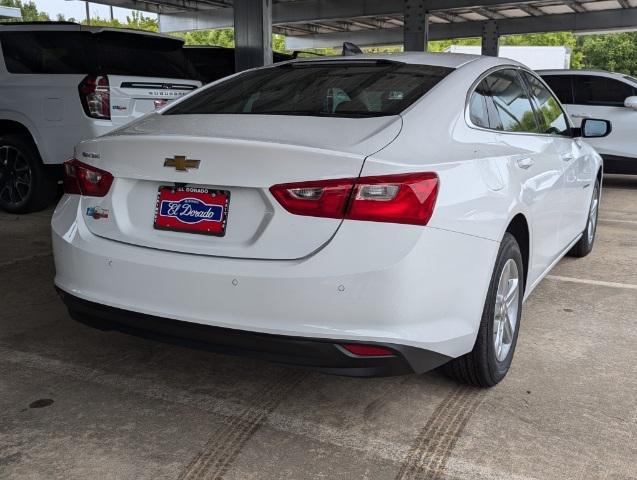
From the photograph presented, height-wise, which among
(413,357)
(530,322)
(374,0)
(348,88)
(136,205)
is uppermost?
(374,0)

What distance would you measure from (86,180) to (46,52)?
15.5 feet

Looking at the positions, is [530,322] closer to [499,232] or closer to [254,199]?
[499,232]

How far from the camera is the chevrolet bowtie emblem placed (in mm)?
2586

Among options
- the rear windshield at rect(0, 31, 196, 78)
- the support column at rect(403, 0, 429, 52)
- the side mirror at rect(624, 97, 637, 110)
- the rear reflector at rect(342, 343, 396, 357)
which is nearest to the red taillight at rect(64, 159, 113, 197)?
the rear reflector at rect(342, 343, 396, 357)

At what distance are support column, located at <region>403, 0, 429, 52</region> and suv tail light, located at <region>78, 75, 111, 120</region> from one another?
13.3 meters

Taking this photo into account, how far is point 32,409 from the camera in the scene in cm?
291

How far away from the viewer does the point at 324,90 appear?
3.29 meters

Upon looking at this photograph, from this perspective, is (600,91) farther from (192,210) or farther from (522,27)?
(522,27)

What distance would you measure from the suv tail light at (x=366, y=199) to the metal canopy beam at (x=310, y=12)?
1783cm

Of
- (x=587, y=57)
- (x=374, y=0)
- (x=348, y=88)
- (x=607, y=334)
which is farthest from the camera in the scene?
(x=587, y=57)

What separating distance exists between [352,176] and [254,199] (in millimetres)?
372

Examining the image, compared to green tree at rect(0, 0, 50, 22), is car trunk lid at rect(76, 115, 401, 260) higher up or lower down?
lower down

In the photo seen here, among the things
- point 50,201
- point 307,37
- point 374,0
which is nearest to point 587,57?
point 307,37

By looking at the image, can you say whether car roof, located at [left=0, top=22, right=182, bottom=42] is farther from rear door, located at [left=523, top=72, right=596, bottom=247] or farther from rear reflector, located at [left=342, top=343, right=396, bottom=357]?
rear reflector, located at [left=342, top=343, right=396, bottom=357]
